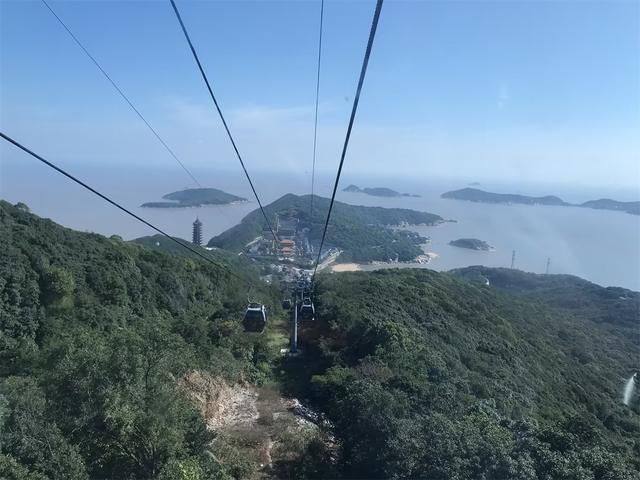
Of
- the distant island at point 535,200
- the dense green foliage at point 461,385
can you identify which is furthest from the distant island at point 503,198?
the dense green foliage at point 461,385

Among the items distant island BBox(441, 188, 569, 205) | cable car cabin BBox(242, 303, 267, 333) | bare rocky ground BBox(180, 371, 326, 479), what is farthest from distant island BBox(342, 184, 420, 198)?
bare rocky ground BBox(180, 371, 326, 479)

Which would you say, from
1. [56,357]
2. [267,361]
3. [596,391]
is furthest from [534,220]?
[56,357]

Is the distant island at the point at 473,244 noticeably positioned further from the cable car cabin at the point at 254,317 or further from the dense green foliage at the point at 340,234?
the cable car cabin at the point at 254,317

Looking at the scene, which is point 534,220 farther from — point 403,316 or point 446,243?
point 403,316

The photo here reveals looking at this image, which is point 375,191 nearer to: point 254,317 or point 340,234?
point 340,234

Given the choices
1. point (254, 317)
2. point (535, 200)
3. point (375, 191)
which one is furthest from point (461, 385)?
point (535, 200)
